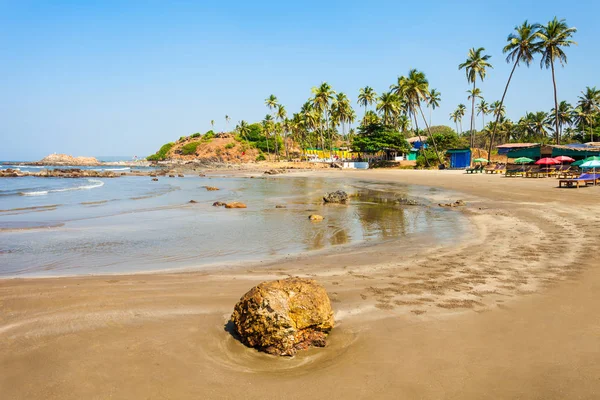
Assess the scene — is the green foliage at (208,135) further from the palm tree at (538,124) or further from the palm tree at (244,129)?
the palm tree at (538,124)

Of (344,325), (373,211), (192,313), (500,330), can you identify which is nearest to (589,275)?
(500,330)

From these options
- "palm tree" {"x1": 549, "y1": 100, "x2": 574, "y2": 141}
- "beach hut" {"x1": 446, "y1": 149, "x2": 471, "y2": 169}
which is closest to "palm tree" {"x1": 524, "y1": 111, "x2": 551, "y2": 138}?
"palm tree" {"x1": 549, "y1": 100, "x2": 574, "y2": 141}

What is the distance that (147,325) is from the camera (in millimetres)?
4957

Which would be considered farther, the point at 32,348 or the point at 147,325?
the point at 147,325

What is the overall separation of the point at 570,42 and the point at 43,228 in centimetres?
5232

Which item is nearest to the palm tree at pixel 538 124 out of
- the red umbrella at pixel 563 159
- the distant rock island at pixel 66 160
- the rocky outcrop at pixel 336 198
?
the red umbrella at pixel 563 159

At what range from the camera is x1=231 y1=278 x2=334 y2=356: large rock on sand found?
4215mm

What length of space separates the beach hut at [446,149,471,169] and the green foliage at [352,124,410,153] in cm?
776

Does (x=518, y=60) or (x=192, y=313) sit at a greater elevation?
(x=518, y=60)

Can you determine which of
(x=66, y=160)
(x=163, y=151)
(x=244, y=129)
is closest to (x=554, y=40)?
(x=244, y=129)

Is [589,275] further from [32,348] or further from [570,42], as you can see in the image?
[570,42]

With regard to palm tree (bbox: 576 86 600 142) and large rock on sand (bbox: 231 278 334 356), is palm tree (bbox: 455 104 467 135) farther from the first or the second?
large rock on sand (bbox: 231 278 334 356)

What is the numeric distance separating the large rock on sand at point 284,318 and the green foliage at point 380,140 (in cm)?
5784

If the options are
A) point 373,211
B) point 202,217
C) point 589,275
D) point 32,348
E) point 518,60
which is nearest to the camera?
point 32,348
